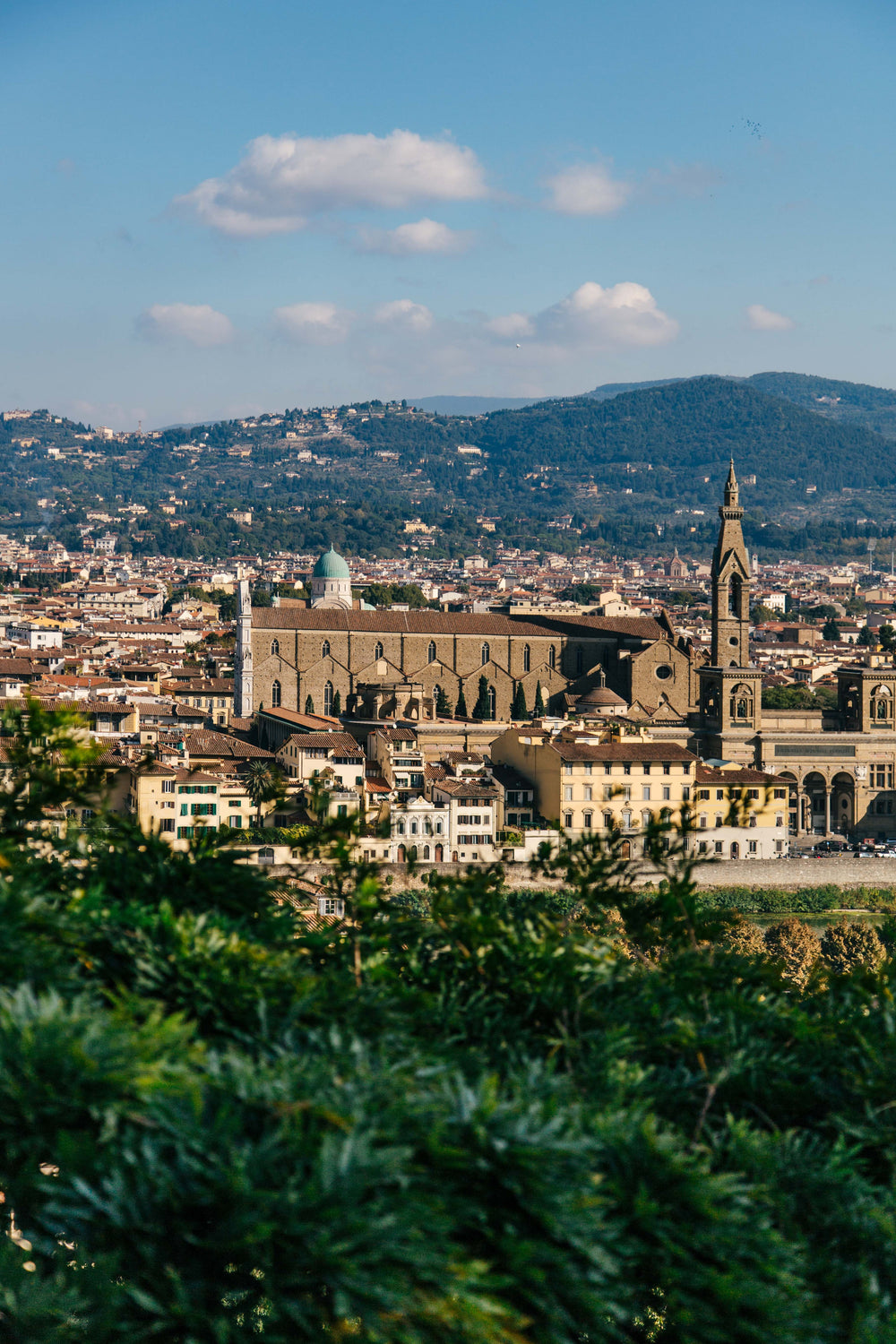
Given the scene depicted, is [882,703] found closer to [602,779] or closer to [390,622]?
[602,779]

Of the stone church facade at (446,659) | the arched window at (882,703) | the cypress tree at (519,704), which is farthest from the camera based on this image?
the cypress tree at (519,704)

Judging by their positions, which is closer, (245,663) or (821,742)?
(821,742)

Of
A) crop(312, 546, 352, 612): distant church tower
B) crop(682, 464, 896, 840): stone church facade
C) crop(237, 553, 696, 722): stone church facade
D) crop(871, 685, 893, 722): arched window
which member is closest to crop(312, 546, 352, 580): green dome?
crop(312, 546, 352, 612): distant church tower

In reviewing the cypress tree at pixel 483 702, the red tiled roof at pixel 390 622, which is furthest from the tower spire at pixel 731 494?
the cypress tree at pixel 483 702

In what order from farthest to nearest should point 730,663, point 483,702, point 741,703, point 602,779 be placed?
1. point 483,702
2. point 730,663
3. point 741,703
4. point 602,779

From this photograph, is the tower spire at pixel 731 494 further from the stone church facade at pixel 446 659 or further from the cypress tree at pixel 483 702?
the cypress tree at pixel 483 702

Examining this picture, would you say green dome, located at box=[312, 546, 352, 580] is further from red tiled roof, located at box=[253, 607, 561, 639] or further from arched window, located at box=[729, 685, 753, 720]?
arched window, located at box=[729, 685, 753, 720]

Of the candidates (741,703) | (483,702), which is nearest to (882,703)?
(741,703)
